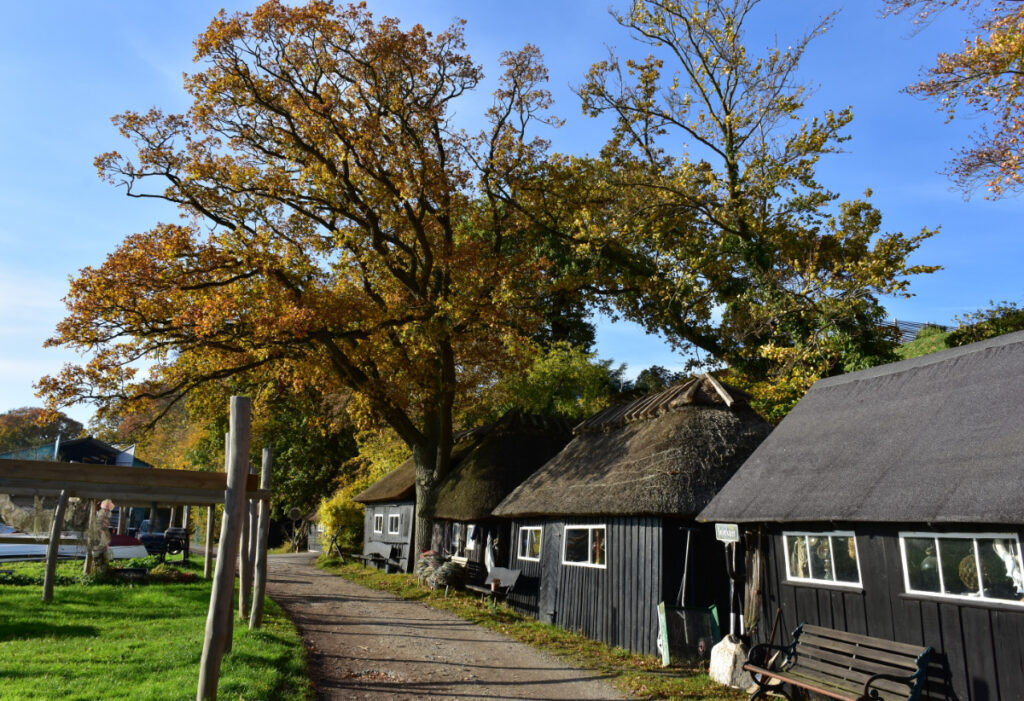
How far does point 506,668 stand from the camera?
10820mm

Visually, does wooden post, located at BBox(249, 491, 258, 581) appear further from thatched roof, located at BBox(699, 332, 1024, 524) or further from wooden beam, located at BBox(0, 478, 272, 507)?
thatched roof, located at BBox(699, 332, 1024, 524)

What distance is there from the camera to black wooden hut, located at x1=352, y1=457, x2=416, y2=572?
25.8 m

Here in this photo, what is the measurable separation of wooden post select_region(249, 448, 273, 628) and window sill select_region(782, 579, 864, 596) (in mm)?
8464

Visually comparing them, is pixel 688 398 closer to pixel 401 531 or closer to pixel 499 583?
pixel 499 583

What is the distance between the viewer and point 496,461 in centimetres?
2209

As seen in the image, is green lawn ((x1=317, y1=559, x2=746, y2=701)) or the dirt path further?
green lawn ((x1=317, y1=559, x2=746, y2=701))

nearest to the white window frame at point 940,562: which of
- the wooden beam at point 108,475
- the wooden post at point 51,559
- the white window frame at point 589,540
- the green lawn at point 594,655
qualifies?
the green lawn at point 594,655

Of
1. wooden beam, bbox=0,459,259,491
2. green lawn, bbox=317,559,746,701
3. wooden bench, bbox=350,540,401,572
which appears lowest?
green lawn, bbox=317,559,746,701

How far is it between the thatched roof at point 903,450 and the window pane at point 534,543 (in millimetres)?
6784

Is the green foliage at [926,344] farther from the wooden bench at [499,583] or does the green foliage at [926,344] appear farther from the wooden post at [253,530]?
the wooden post at [253,530]

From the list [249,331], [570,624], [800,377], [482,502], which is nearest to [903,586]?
[570,624]

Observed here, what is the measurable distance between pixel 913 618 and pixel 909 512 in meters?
1.26

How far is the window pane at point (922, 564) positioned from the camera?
7.66 meters

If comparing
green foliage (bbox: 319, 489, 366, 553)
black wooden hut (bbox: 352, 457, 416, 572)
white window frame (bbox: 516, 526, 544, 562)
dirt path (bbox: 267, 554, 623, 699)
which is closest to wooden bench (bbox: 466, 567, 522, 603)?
white window frame (bbox: 516, 526, 544, 562)
